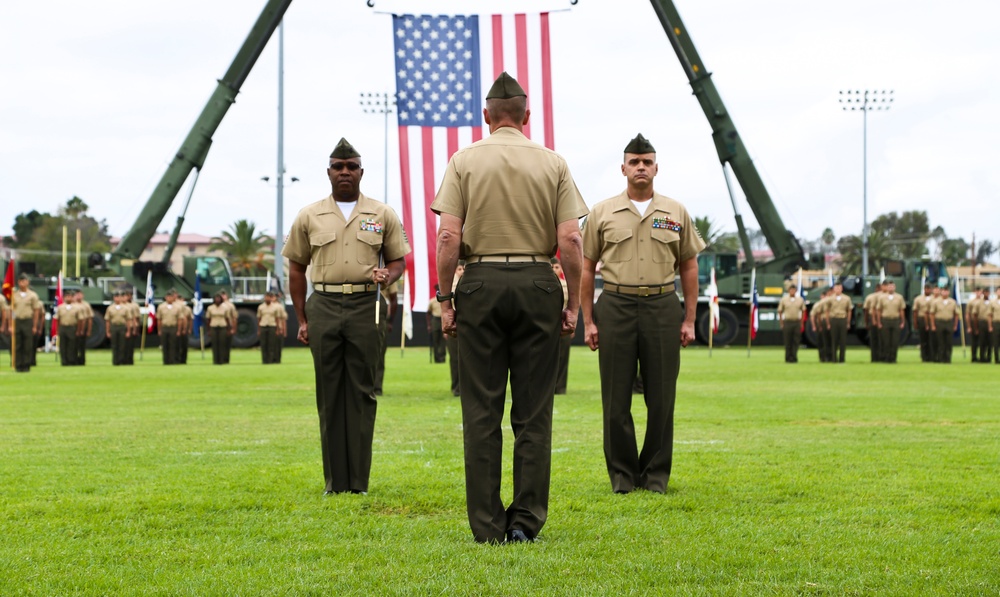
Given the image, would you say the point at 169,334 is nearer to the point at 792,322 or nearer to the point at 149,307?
the point at 149,307

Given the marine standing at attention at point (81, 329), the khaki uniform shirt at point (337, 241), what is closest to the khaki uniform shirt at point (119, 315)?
the marine standing at attention at point (81, 329)

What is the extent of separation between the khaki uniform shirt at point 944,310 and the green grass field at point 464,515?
58.5ft

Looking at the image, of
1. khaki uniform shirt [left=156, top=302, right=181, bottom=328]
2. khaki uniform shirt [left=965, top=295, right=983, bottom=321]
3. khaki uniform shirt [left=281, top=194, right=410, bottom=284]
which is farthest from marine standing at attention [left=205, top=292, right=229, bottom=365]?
khaki uniform shirt [left=281, top=194, right=410, bottom=284]

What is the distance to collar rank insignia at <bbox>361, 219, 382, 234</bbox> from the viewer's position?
7.27 meters

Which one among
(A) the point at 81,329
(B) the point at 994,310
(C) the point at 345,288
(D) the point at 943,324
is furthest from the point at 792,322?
(C) the point at 345,288

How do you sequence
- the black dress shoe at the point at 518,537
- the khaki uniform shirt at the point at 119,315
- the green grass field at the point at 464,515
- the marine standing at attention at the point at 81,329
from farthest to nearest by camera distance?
the khaki uniform shirt at the point at 119,315, the marine standing at attention at the point at 81,329, the black dress shoe at the point at 518,537, the green grass field at the point at 464,515

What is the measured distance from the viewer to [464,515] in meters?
6.33

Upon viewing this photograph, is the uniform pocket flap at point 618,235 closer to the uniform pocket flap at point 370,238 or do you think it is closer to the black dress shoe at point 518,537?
the uniform pocket flap at point 370,238

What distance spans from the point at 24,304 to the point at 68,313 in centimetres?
317

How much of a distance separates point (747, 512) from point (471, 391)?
1.65 metres

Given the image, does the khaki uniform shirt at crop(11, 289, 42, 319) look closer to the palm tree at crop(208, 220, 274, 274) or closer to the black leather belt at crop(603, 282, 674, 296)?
the black leather belt at crop(603, 282, 674, 296)

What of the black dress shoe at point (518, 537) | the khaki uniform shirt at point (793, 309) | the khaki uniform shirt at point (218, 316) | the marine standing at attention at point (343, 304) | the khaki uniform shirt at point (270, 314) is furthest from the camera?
the khaki uniform shirt at point (793, 309)

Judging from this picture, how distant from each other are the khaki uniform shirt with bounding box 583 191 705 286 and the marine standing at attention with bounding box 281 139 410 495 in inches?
51.0

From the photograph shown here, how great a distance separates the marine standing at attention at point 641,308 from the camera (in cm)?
733
